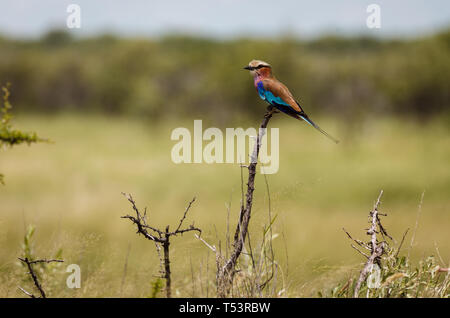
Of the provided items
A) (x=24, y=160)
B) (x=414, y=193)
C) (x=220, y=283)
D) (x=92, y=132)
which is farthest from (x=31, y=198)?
(x=92, y=132)

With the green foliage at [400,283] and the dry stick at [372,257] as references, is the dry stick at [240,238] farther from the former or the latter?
the dry stick at [372,257]

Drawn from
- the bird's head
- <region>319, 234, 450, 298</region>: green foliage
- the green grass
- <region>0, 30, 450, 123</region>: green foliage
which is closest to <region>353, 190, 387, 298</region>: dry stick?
<region>319, 234, 450, 298</region>: green foliage

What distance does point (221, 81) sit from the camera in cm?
3966

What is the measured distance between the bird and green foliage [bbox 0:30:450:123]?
3024 cm

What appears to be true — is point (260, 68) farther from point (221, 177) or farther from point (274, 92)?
point (221, 177)

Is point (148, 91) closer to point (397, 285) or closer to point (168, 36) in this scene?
point (397, 285)

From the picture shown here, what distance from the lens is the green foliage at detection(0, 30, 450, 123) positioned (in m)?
38.8

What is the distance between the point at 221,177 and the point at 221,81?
15365mm

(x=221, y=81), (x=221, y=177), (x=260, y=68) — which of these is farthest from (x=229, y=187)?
(x=260, y=68)

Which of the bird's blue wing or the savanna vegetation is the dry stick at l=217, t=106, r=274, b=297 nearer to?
the savanna vegetation

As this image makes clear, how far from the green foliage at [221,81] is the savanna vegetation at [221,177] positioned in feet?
0.58

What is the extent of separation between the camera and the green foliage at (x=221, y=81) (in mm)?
38812
